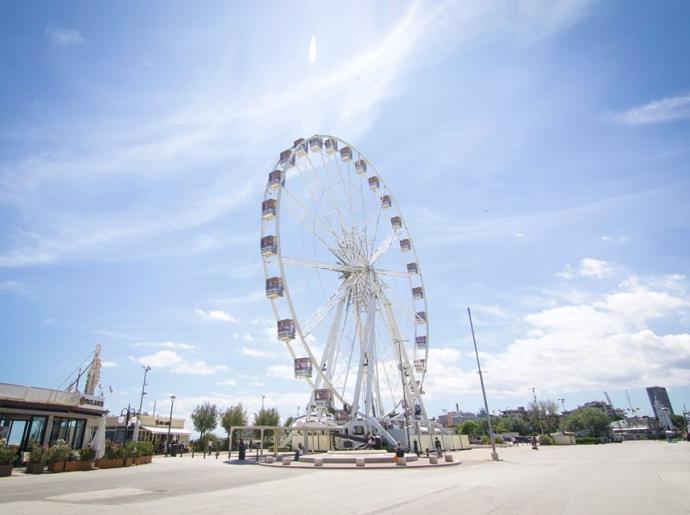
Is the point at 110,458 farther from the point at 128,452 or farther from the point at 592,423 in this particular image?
→ the point at 592,423

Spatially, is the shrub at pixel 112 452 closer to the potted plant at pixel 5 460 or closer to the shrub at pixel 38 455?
the shrub at pixel 38 455

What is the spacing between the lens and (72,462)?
867 inches

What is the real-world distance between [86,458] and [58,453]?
6.31 feet

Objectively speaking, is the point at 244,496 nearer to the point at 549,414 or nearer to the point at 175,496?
the point at 175,496

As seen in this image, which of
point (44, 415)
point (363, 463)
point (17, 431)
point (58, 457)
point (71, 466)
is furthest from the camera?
point (44, 415)

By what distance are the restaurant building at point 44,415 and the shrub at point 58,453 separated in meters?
2.29

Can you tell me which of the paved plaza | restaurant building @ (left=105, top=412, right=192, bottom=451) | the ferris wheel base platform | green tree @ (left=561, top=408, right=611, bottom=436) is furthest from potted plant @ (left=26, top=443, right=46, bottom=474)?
green tree @ (left=561, top=408, right=611, bottom=436)

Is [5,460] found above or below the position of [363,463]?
above

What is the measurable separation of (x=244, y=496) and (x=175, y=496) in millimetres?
2125

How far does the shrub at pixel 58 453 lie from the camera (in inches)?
824

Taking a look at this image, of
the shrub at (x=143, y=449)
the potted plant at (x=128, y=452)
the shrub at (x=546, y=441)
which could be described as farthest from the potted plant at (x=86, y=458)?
the shrub at (x=546, y=441)

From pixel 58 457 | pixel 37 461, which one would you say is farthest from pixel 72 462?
pixel 37 461

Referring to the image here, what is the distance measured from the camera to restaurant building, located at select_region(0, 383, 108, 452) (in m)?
24.2

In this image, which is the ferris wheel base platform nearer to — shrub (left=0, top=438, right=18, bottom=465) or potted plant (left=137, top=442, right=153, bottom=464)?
potted plant (left=137, top=442, right=153, bottom=464)
